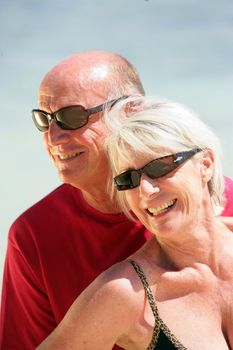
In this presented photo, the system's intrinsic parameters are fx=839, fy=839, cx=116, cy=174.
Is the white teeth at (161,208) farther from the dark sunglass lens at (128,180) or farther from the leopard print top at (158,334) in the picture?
the leopard print top at (158,334)

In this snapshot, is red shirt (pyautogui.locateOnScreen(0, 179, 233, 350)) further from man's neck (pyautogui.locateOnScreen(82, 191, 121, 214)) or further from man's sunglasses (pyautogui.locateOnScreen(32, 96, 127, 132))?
man's sunglasses (pyautogui.locateOnScreen(32, 96, 127, 132))

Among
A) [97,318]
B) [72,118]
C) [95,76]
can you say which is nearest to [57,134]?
[72,118]

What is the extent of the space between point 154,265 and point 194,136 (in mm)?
534

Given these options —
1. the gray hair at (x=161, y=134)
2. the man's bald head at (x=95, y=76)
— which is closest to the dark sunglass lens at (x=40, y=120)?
the man's bald head at (x=95, y=76)

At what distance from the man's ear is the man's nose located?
2.63ft

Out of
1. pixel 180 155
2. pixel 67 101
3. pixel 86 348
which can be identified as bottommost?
pixel 86 348

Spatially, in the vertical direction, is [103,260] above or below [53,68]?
below

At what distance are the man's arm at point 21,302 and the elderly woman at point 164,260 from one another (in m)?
0.75

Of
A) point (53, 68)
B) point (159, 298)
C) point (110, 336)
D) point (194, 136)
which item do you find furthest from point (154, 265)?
point (53, 68)

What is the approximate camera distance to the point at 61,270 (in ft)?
12.8

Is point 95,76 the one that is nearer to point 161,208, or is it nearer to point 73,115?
point 73,115

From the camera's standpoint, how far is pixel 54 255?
12.9 feet

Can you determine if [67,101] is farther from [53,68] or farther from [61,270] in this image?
[61,270]

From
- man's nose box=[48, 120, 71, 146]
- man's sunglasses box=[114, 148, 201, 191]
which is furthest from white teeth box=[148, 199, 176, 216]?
man's nose box=[48, 120, 71, 146]
